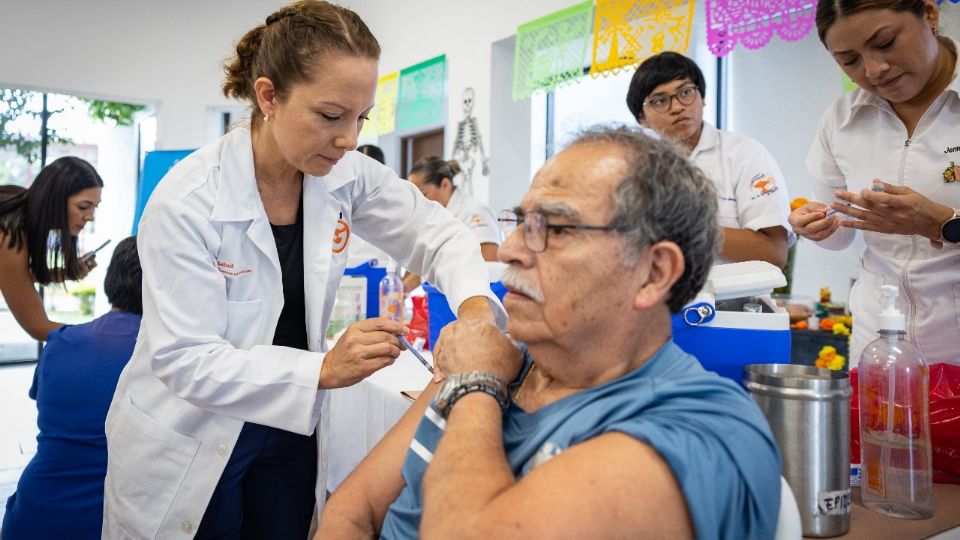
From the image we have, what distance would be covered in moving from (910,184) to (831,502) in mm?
890

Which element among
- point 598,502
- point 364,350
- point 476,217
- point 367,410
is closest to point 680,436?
point 598,502

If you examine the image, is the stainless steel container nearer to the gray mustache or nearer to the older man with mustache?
the older man with mustache

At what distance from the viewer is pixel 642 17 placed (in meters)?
3.69

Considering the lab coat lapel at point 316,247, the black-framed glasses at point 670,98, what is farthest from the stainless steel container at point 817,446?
the black-framed glasses at point 670,98

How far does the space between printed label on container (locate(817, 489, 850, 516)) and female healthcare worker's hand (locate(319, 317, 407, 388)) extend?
0.73 m

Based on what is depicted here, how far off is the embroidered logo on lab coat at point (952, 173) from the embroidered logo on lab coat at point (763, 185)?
1.89 feet

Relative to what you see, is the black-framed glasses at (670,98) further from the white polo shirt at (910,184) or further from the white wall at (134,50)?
the white wall at (134,50)

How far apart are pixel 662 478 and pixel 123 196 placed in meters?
7.85

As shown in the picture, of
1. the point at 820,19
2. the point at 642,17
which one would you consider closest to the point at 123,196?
the point at 642,17

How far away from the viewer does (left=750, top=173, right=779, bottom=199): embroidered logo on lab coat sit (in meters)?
2.11

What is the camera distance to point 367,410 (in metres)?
2.14

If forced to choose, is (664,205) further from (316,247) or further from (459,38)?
(459,38)

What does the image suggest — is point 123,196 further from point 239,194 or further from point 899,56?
point 899,56

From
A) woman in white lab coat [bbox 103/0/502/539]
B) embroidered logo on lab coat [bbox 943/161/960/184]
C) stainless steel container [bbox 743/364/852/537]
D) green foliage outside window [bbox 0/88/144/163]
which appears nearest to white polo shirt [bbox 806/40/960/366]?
embroidered logo on lab coat [bbox 943/161/960/184]
